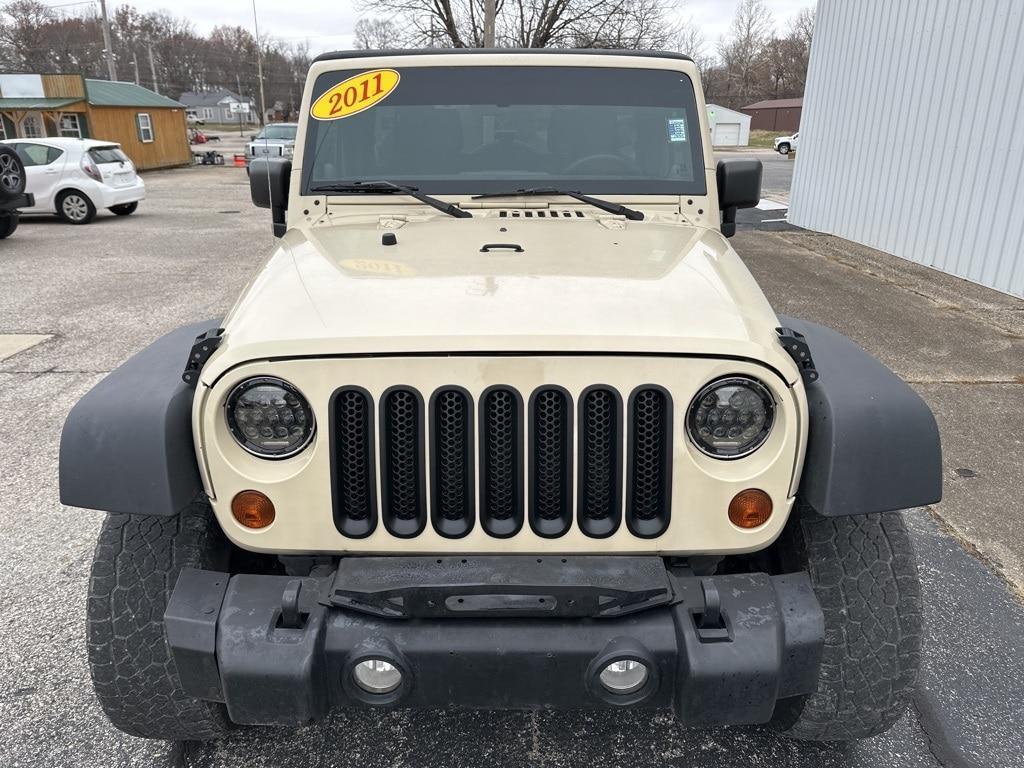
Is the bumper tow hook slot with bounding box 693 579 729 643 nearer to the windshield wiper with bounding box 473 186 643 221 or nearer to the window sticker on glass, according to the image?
the windshield wiper with bounding box 473 186 643 221

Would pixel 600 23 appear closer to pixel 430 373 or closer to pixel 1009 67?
pixel 1009 67

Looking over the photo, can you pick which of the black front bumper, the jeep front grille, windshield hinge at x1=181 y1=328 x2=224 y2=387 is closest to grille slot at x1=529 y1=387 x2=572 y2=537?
the jeep front grille

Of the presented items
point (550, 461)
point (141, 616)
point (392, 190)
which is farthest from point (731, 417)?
point (392, 190)

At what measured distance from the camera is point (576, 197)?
9.79 feet

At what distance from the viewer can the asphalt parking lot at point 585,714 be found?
7.61 feet

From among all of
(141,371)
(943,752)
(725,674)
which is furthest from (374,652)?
(943,752)

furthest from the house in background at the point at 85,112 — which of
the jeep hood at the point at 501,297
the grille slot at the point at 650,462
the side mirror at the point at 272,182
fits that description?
the grille slot at the point at 650,462

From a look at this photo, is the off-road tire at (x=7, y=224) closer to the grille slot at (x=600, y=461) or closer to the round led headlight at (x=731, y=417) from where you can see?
the grille slot at (x=600, y=461)

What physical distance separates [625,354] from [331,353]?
650mm

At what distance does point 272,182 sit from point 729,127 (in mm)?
55839

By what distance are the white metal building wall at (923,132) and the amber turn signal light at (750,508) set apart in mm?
6908

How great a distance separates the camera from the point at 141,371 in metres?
2.01

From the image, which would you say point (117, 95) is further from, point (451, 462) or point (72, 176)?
point (451, 462)

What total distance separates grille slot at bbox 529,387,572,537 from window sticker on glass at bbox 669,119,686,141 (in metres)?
1.85
